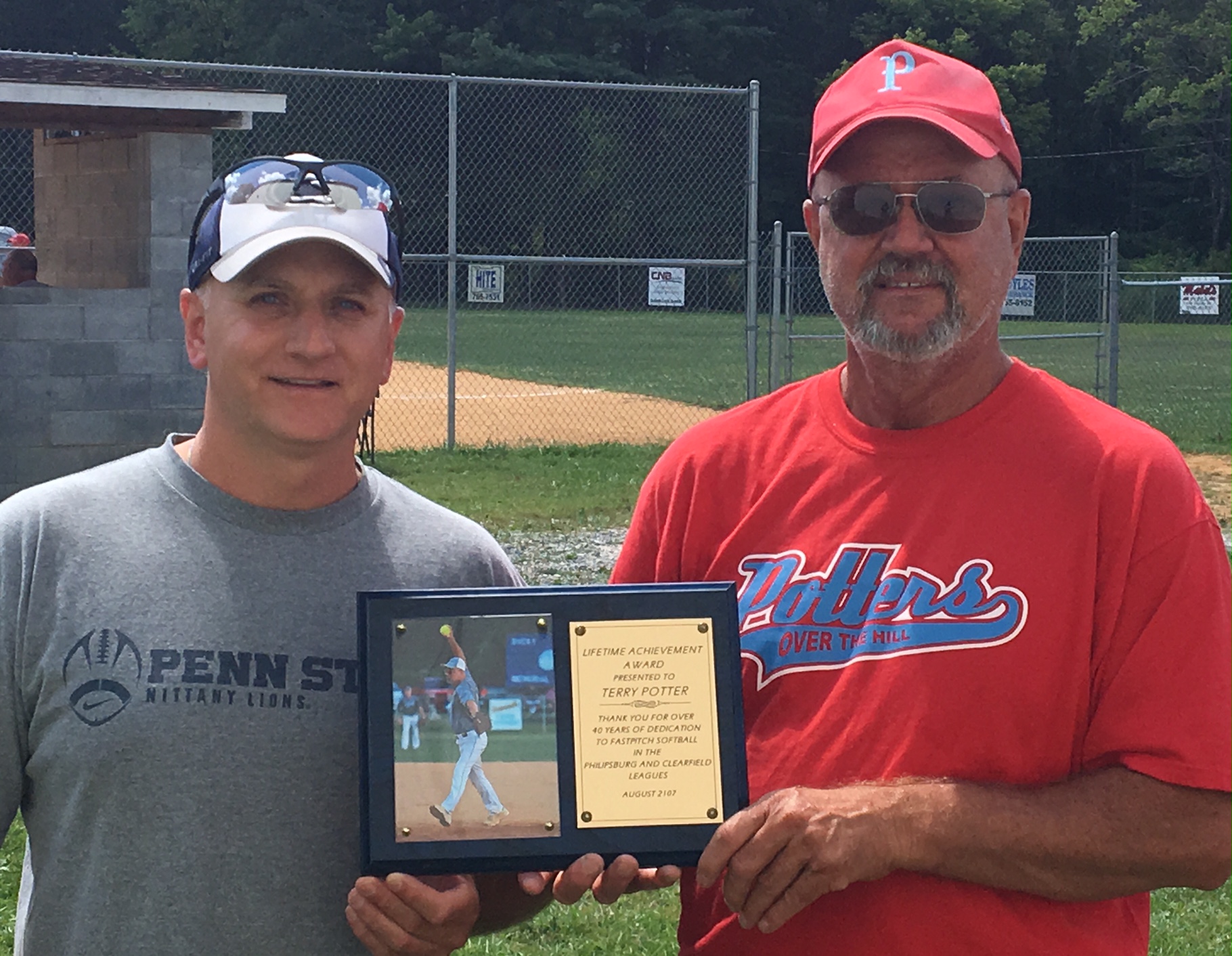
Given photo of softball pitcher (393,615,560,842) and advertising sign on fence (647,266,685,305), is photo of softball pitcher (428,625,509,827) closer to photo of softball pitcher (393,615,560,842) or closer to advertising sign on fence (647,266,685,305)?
photo of softball pitcher (393,615,560,842)

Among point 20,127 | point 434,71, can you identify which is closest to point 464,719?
point 20,127

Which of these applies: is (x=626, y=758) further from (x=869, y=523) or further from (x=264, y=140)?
(x=264, y=140)

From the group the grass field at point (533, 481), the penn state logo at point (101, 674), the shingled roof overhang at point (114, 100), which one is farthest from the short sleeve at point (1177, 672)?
the shingled roof overhang at point (114, 100)

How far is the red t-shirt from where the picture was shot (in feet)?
7.47

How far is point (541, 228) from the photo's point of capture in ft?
82.7

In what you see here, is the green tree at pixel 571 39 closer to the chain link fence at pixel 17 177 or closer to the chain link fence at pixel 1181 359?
the chain link fence at pixel 1181 359

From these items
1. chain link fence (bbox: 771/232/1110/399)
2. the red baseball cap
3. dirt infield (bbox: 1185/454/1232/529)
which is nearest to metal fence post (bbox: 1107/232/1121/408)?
chain link fence (bbox: 771/232/1110/399)

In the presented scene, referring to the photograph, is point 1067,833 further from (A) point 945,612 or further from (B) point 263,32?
(B) point 263,32

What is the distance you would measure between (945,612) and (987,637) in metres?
0.07

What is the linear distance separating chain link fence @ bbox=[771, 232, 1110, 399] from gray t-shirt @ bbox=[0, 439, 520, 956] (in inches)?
510

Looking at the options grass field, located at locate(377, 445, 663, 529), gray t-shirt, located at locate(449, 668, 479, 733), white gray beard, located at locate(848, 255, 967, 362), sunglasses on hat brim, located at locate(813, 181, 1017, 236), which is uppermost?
sunglasses on hat brim, located at locate(813, 181, 1017, 236)

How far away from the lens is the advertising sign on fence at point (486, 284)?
15633 mm

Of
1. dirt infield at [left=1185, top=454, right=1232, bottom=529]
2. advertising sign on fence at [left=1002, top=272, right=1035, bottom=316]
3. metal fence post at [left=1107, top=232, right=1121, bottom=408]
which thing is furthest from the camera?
advertising sign on fence at [left=1002, top=272, right=1035, bottom=316]

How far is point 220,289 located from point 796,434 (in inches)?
38.6
